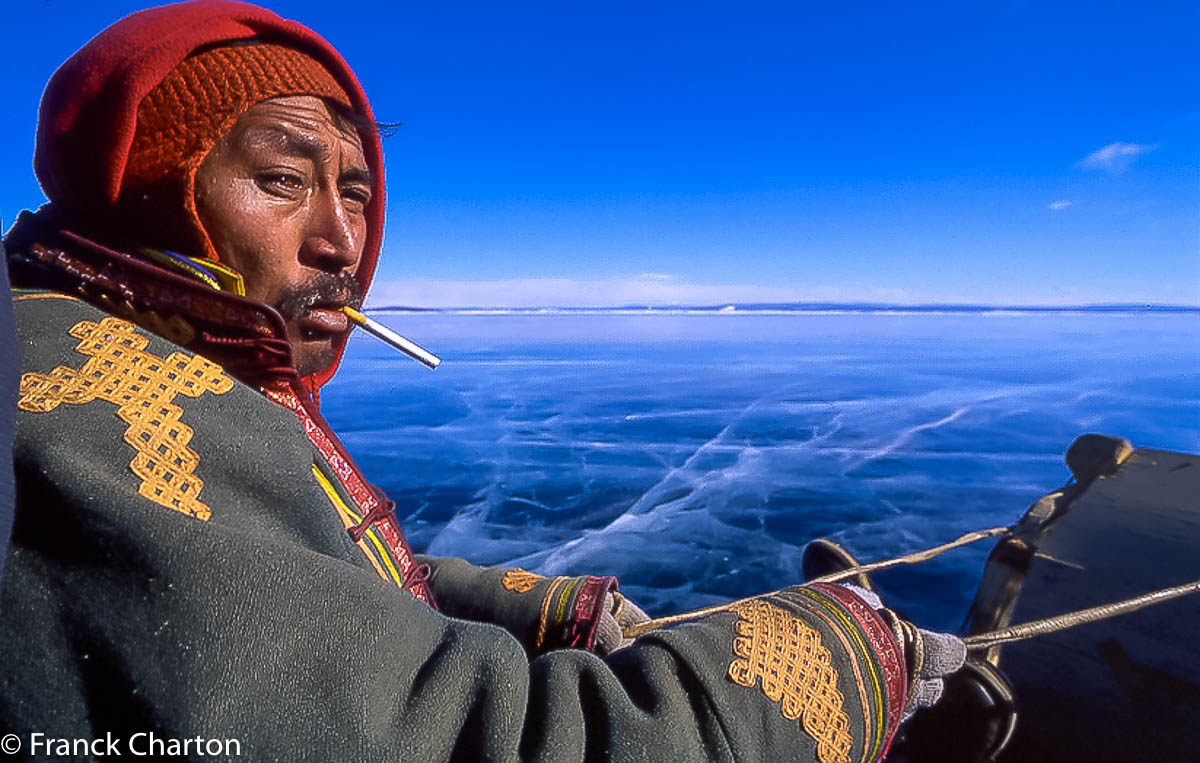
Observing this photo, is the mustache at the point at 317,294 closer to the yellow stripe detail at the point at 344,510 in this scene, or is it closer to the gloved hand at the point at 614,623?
the yellow stripe detail at the point at 344,510

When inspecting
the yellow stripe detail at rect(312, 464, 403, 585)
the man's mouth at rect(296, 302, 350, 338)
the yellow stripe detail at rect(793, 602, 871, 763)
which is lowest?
the yellow stripe detail at rect(793, 602, 871, 763)

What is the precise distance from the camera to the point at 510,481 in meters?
9.68

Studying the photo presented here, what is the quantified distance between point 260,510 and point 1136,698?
10.2ft

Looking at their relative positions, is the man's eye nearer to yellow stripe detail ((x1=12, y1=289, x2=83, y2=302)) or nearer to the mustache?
the mustache

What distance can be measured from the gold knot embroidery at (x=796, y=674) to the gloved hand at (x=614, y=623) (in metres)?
0.57

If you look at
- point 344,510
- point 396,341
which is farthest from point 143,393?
point 396,341

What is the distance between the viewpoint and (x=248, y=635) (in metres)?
0.64

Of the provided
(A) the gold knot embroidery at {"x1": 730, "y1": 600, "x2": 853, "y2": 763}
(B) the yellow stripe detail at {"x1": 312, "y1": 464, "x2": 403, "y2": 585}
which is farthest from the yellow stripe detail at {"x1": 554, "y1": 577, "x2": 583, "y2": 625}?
(A) the gold knot embroidery at {"x1": 730, "y1": 600, "x2": 853, "y2": 763}

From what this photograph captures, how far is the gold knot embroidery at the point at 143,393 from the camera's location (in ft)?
2.30

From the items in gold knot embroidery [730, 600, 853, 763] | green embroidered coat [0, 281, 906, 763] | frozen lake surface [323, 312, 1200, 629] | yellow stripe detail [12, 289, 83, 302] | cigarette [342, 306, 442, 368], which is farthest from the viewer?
frozen lake surface [323, 312, 1200, 629]

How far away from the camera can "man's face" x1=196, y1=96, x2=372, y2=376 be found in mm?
1240

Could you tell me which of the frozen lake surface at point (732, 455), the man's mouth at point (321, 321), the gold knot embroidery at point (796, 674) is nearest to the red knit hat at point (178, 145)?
the man's mouth at point (321, 321)

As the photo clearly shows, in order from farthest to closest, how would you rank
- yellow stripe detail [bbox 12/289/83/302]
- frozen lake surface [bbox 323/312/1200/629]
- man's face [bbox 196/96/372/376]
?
frozen lake surface [bbox 323/312/1200/629]
man's face [bbox 196/96/372/376]
yellow stripe detail [bbox 12/289/83/302]

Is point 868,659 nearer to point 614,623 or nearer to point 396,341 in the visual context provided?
point 614,623
